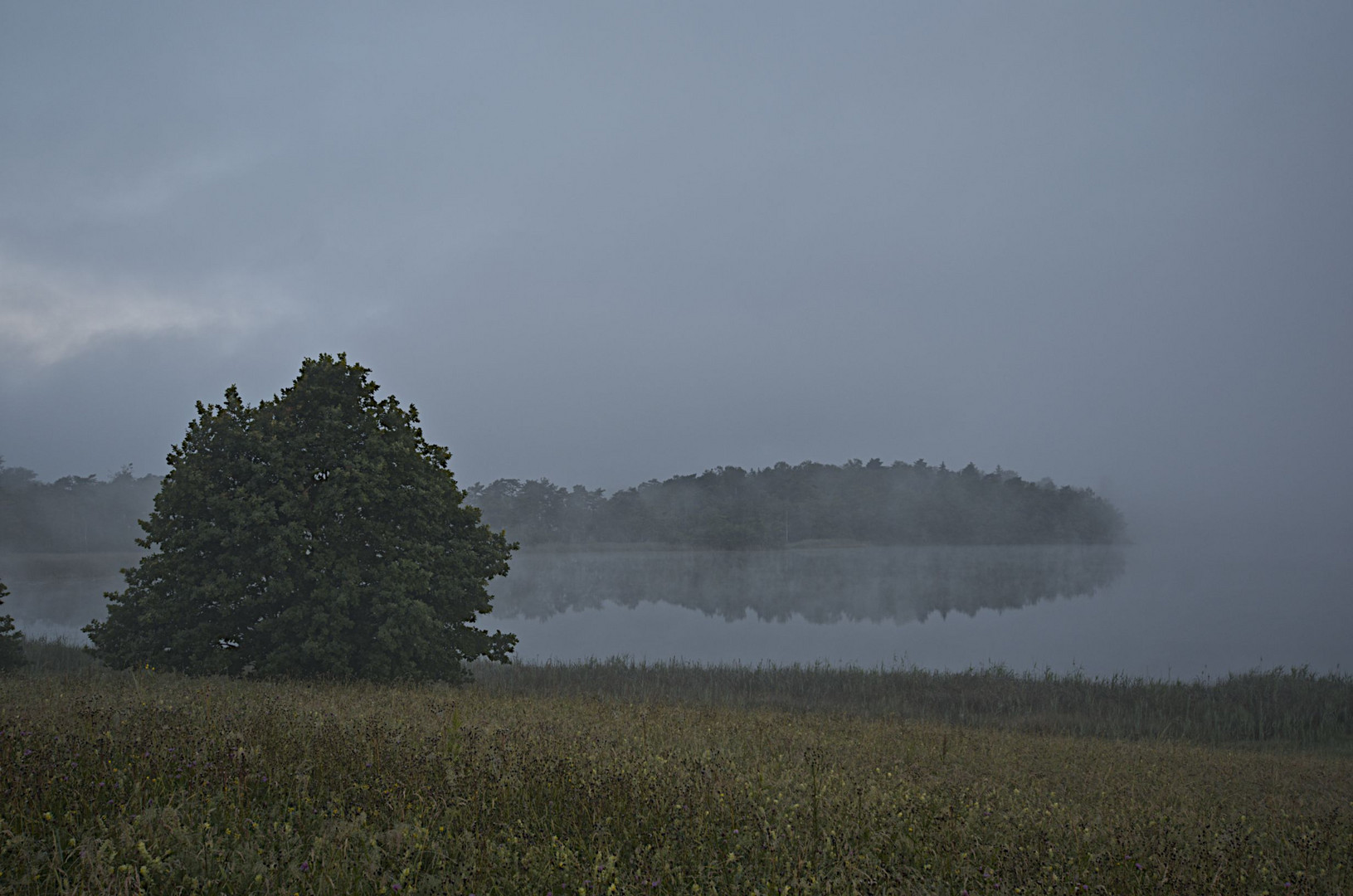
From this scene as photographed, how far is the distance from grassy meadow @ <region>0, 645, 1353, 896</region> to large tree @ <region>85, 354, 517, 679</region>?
12.1ft

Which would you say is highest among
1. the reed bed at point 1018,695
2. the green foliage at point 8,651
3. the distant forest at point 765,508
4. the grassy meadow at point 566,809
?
the distant forest at point 765,508

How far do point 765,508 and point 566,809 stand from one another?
108 m

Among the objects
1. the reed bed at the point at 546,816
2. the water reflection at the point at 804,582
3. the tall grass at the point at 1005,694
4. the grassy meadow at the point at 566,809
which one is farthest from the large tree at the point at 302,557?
the water reflection at the point at 804,582

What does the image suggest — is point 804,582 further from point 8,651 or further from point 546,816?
point 546,816

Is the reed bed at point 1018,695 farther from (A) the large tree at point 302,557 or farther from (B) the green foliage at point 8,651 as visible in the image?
(B) the green foliage at point 8,651

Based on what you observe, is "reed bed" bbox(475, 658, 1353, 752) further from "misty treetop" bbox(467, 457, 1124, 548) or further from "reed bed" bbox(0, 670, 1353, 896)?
"misty treetop" bbox(467, 457, 1124, 548)

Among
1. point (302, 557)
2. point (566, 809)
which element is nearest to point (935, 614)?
point (302, 557)

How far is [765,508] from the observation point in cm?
11225

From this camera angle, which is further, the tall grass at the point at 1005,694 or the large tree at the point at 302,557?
the tall grass at the point at 1005,694

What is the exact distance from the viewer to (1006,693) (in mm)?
22047

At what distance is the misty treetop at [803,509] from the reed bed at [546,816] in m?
98.9

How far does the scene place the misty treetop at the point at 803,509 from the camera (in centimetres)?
11188

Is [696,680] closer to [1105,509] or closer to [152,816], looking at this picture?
[152,816]

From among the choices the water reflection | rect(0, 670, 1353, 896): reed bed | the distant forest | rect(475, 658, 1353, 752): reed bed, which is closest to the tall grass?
rect(475, 658, 1353, 752): reed bed
